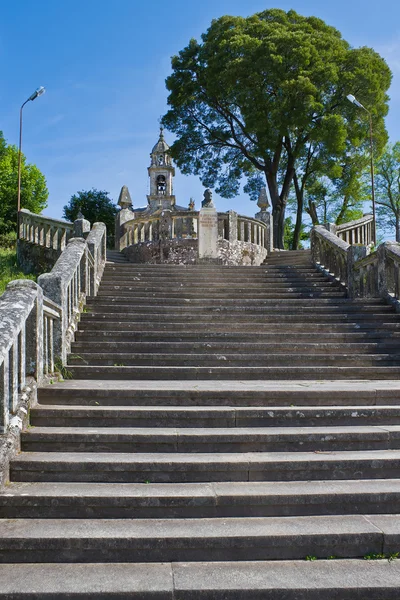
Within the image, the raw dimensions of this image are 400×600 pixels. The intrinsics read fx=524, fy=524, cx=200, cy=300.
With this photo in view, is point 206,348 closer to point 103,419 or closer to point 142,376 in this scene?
point 142,376

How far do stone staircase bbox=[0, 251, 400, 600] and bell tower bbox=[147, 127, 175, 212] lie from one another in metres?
40.9

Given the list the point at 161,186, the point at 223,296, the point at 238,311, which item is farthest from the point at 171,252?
the point at 161,186

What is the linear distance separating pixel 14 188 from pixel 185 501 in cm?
3553

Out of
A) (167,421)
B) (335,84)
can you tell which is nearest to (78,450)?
(167,421)

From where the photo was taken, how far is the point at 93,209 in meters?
31.6

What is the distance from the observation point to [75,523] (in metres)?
3.93

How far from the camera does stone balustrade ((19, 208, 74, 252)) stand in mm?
15266

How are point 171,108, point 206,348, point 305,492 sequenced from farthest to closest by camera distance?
point 171,108
point 206,348
point 305,492

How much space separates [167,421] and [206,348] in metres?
2.52

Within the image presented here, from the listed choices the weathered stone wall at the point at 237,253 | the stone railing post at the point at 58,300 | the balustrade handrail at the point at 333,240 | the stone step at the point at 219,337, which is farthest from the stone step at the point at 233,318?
the weathered stone wall at the point at 237,253

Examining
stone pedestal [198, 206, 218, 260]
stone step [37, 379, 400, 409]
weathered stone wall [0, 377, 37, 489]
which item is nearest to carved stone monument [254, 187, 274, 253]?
stone pedestal [198, 206, 218, 260]

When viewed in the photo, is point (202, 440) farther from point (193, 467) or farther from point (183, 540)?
point (183, 540)

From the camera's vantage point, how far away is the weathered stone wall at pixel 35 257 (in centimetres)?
1540

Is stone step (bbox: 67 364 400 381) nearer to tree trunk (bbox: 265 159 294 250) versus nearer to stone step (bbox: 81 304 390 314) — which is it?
stone step (bbox: 81 304 390 314)
